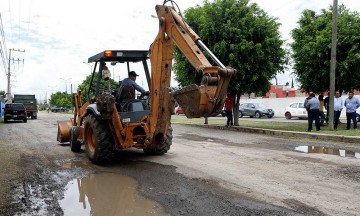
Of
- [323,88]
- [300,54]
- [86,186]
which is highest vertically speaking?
[300,54]

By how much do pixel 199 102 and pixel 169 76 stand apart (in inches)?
55.0

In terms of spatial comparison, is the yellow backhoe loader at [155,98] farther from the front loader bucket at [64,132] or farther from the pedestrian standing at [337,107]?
the pedestrian standing at [337,107]

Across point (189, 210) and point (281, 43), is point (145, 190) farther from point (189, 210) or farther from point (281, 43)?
point (281, 43)

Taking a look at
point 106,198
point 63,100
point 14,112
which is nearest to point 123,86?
point 106,198

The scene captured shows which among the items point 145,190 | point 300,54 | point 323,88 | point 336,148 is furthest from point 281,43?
point 145,190

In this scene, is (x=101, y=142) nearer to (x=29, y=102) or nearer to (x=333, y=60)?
(x=333, y=60)

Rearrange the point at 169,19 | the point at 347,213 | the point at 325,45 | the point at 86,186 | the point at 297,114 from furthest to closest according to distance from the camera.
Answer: the point at 297,114 < the point at 325,45 < the point at 169,19 < the point at 86,186 < the point at 347,213

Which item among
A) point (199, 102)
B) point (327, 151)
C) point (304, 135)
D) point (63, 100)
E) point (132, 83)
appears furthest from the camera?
point (63, 100)

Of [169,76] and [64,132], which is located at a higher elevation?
[169,76]

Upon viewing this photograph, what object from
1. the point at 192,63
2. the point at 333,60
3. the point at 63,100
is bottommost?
the point at 192,63

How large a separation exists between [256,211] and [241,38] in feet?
42.9

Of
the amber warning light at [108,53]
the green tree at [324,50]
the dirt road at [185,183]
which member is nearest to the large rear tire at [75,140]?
the dirt road at [185,183]

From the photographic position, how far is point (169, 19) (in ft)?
22.6

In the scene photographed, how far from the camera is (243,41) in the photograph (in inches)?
Answer: 647
